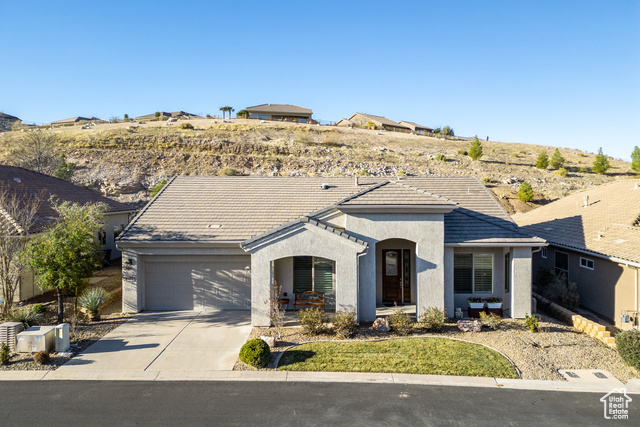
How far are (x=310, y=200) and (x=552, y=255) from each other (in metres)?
12.0

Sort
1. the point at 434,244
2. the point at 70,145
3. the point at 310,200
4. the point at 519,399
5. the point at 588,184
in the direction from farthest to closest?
the point at 70,145 → the point at 588,184 → the point at 310,200 → the point at 434,244 → the point at 519,399

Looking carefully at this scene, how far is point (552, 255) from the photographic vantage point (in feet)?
58.0

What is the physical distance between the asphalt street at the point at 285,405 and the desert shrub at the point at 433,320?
133 inches

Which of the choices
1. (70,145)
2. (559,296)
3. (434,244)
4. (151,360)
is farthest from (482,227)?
(70,145)

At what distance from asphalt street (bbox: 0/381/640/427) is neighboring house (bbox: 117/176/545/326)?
4078 millimetres

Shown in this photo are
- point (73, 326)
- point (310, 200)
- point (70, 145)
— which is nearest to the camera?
point (73, 326)

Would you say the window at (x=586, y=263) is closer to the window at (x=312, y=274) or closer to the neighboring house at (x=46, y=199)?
the window at (x=312, y=274)

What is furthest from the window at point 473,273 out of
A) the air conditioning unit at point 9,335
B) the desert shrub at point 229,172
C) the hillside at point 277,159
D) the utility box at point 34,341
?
the desert shrub at point 229,172

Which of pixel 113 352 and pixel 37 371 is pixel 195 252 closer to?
pixel 113 352

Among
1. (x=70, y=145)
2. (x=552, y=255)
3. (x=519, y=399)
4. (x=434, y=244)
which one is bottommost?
(x=519, y=399)

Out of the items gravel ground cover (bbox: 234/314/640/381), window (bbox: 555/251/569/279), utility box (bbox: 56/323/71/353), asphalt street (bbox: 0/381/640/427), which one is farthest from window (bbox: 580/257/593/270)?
utility box (bbox: 56/323/71/353)

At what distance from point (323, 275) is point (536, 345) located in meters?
7.51

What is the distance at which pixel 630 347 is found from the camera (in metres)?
9.59

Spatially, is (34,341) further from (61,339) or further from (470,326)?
(470,326)
